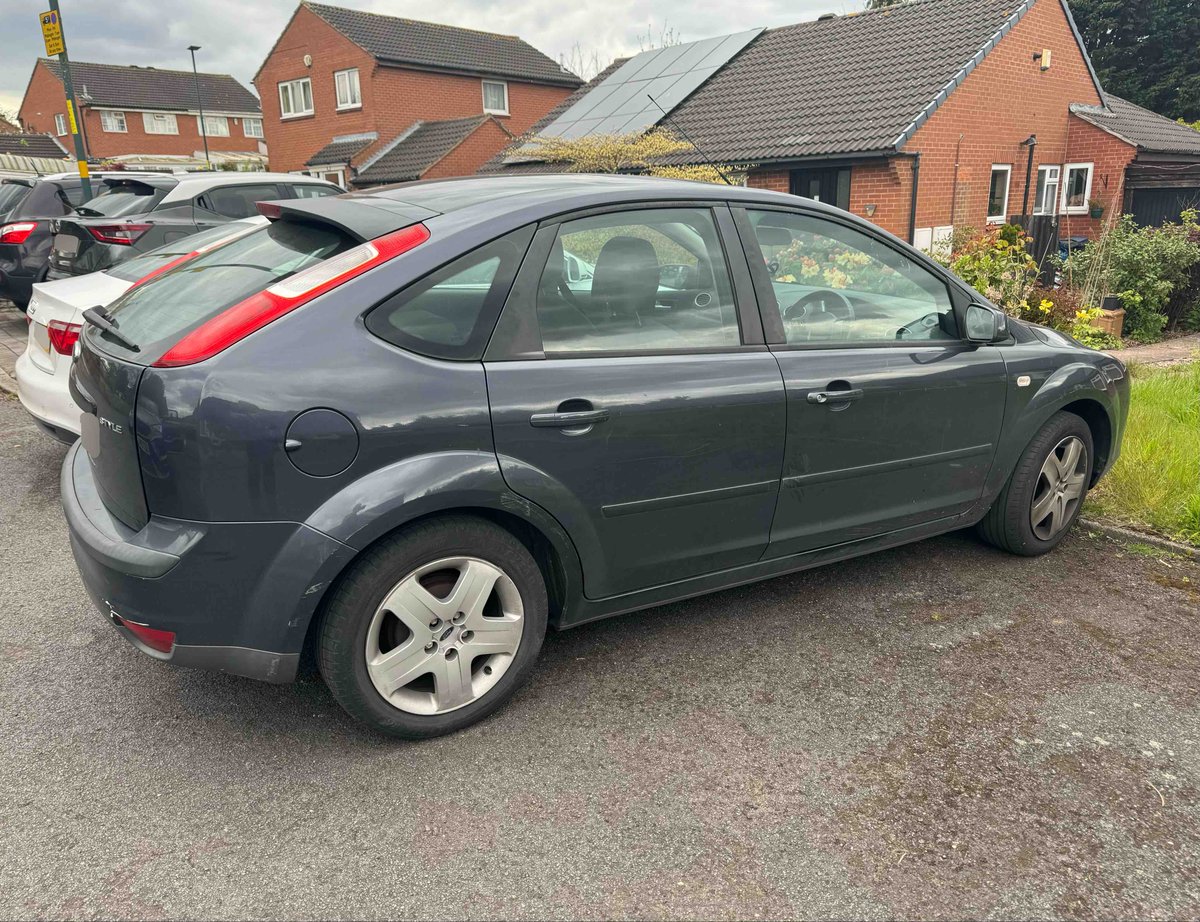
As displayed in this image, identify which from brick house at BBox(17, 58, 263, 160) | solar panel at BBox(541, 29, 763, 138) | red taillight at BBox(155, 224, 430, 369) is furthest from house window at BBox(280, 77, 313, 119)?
red taillight at BBox(155, 224, 430, 369)

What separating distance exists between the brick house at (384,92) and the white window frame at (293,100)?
1.5 inches

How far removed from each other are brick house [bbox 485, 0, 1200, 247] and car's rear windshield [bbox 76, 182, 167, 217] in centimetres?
1011

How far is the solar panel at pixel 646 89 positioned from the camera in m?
21.4

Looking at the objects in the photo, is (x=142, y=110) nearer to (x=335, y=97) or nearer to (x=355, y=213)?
(x=335, y=97)

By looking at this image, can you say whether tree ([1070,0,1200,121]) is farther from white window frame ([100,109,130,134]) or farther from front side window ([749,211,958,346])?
white window frame ([100,109,130,134])

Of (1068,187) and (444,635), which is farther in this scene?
(1068,187)

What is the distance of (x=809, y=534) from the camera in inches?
137

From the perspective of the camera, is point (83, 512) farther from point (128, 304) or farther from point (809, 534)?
point (809, 534)

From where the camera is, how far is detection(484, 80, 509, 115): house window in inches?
1399

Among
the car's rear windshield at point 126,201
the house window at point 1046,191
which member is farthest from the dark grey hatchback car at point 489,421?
the house window at point 1046,191

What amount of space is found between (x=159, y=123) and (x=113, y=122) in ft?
9.41

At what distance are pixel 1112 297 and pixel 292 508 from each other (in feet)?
36.5

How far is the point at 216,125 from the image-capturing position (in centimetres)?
5825

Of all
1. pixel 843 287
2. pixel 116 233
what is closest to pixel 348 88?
pixel 116 233
